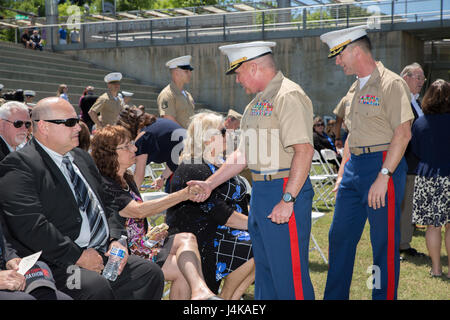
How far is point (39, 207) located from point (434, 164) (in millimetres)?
3927

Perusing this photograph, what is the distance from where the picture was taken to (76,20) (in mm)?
23922

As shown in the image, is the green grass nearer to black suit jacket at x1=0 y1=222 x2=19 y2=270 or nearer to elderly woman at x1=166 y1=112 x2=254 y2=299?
elderly woman at x1=166 y1=112 x2=254 y2=299

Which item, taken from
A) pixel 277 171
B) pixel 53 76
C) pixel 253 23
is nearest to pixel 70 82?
pixel 53 76

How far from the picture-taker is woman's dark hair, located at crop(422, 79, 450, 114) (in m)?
5.21

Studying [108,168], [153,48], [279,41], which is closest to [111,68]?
[153,48]

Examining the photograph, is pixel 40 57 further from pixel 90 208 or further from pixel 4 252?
pixel 4 252

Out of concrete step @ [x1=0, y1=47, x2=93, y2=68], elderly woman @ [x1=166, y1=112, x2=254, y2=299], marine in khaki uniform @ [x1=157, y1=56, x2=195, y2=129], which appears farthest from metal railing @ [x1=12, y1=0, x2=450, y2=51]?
elderly woman @ [x1=166, y1=112, x2=254, y2=299]

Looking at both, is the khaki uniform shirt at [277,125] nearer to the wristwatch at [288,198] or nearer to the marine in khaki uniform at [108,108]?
the wristwatch at [288,198]

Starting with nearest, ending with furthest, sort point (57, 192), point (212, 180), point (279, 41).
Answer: point (57, 192), point (212, 180), point (279, 41)

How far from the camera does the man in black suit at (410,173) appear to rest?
17.7 feet

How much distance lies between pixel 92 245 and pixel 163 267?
723mm

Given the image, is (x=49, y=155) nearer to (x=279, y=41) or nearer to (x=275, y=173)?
(x=275, y=173)

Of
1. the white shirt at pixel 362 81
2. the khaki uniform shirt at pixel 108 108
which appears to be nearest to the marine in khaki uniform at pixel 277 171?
the white shirt at pixel 362 81

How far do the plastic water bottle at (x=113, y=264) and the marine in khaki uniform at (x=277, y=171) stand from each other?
2.81 feet
